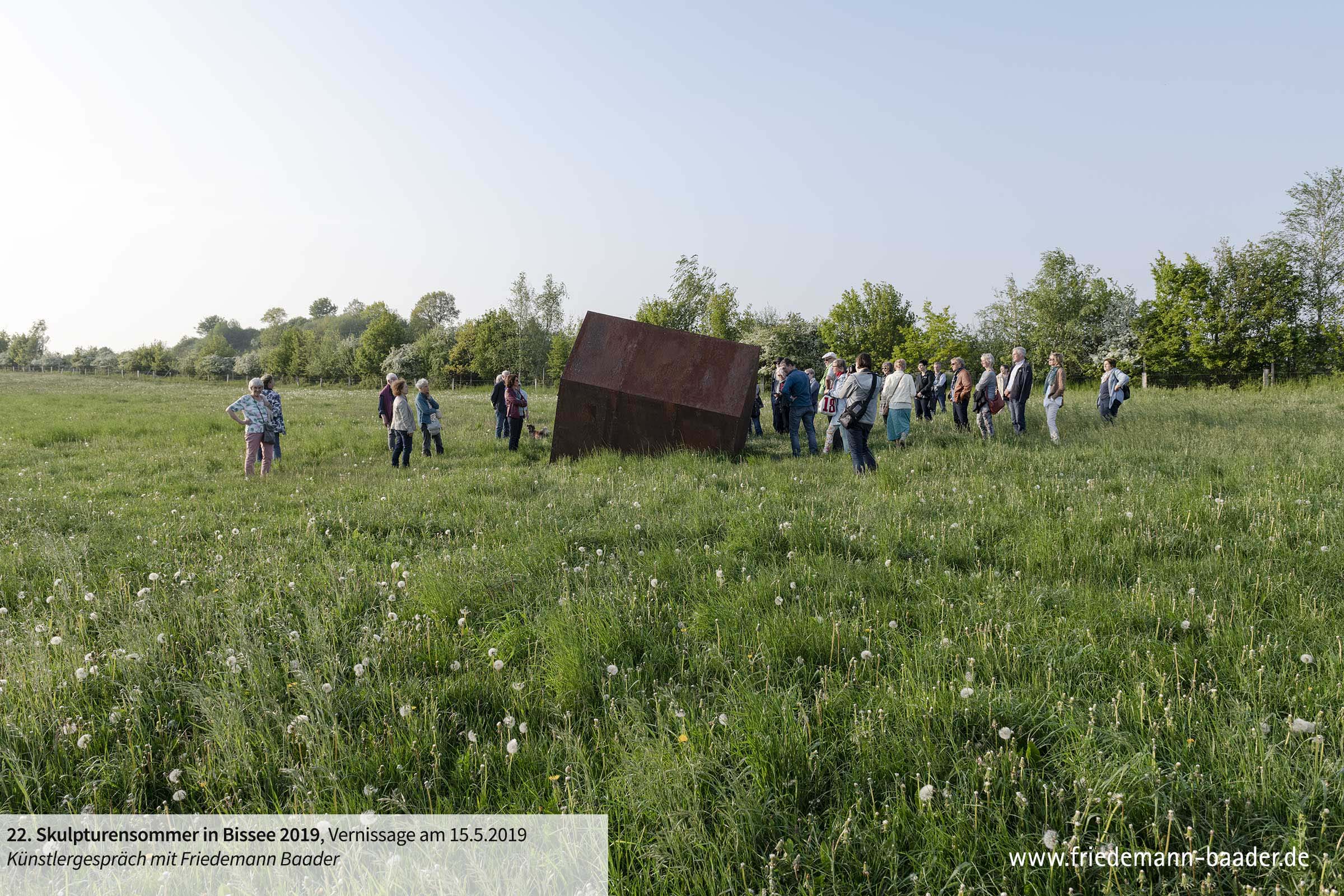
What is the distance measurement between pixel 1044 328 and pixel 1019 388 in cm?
4638

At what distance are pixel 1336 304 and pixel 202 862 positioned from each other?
181 feet

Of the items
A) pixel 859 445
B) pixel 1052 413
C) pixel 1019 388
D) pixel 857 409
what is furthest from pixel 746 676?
pixel 1019 388

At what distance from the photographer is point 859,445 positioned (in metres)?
9.31

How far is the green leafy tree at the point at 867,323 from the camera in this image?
172ft

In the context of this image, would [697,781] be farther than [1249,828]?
Yes

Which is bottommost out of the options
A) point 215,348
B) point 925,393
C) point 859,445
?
point 859,445

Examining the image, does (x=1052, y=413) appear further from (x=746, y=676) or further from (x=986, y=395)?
(x=746, y=676)

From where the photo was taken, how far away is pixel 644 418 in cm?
1102

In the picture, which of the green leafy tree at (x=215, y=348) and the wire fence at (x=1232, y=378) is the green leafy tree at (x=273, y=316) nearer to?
the green leafy tree at (x=215, y=348)

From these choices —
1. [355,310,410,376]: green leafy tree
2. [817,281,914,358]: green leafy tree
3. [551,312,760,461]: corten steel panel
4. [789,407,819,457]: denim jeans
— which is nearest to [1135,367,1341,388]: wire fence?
[817,281,914,358]: green leafy tree

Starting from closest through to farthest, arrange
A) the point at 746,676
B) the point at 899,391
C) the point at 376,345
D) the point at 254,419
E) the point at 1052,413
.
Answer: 1. the point at 746,676
2. the point at 254,419
3. the point at 899,391
4. the point at 1052,413
5. the point at 376,345

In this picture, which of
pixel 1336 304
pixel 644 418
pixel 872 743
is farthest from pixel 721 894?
pixel 1336 304

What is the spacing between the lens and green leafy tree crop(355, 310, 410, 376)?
78.0 meters

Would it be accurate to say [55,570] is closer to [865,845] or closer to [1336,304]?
[865,845]
